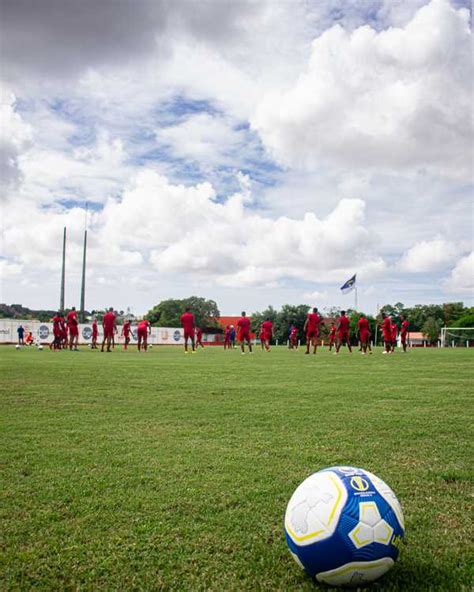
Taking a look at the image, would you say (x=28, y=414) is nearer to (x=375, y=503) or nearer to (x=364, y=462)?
(x=364, y=462)

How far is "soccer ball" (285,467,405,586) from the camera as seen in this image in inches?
99.0

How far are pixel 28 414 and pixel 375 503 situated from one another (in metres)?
5.69

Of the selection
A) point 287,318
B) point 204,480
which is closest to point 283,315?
point 287,318

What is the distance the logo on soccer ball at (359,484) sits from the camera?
2650 millimetres

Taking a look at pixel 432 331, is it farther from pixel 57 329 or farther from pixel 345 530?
pixel 345 530

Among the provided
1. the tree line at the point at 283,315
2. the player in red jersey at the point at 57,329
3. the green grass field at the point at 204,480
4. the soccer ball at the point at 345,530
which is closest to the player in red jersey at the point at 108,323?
the player in red jersey at the point at 57,329

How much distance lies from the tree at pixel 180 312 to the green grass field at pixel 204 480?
317ft

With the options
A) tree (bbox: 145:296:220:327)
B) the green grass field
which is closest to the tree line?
tree (bbox: 145:296:220:327)

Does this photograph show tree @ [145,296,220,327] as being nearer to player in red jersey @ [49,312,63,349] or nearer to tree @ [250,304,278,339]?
tree @ [250,304,278,339]

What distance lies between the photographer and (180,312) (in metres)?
108

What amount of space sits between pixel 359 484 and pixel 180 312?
10605 cm

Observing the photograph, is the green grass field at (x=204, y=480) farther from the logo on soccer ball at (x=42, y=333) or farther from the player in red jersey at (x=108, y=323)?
the logo on soccer ball at (x=42, y=333)

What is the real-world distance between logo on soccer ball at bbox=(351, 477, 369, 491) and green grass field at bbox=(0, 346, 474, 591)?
1.64 ft

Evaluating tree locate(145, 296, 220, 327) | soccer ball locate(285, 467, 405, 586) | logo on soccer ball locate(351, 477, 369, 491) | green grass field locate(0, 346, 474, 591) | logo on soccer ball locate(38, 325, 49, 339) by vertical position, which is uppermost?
tree locate(145, 296, 220, 327)
